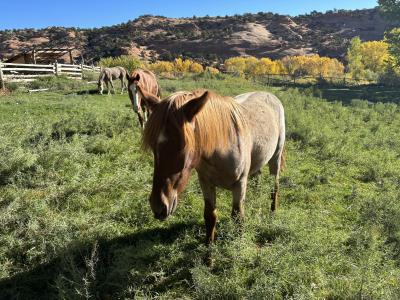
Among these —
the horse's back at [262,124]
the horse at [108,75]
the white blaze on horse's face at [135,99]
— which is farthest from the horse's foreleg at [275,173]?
the horse at [108,75]

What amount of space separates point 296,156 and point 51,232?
21.0 ft

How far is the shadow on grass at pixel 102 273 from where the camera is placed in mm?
3367

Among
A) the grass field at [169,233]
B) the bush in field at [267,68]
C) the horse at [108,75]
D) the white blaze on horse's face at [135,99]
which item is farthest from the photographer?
the bush in field at [267,68]

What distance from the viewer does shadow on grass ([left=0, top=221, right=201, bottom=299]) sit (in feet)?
11.0

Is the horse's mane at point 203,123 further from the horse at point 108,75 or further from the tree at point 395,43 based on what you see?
the tree at point 395,43

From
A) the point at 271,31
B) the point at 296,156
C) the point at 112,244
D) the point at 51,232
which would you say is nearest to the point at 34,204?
the point at 51,232

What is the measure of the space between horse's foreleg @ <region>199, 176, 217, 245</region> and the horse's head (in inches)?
37.0

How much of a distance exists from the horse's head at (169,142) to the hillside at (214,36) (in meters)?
76.5

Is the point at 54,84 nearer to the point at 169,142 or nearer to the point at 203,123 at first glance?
the point at 203,123

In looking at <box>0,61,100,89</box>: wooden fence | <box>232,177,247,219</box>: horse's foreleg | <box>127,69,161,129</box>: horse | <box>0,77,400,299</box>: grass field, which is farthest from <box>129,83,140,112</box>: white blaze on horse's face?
<box>0,61,100,89</box>: wooden fence

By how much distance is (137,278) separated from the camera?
3.48 m

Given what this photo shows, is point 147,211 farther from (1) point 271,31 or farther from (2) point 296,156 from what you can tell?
(1) point 271,31

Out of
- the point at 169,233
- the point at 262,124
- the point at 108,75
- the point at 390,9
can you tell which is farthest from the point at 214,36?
the point at 169,233

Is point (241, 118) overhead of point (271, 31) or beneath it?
beneath
